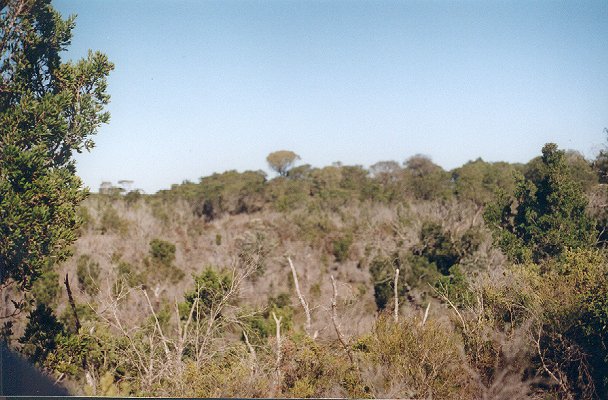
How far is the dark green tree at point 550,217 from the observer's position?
8070 millimetres

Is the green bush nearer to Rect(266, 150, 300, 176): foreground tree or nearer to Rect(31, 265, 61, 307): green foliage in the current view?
Rect(266, 150, 300, 176): foreground tree

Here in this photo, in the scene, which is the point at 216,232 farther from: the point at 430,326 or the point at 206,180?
the point at 430,326

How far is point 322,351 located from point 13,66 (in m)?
4.55

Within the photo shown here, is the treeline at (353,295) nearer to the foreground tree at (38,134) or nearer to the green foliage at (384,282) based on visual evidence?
the green foliage at (384,282)

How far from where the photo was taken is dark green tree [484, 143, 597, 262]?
318 inches

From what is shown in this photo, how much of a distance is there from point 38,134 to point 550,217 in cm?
771

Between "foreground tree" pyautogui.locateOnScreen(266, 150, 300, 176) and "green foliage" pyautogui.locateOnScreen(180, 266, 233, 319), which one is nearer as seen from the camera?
"green foliage" pyautogui.locateOnScreen(180, 266, 233, 319)

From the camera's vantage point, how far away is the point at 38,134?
17.0ft

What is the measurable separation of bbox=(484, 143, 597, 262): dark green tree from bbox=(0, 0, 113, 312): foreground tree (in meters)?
6.87

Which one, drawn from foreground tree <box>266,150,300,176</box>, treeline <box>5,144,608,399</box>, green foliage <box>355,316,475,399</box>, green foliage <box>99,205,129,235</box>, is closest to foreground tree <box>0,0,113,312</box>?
treeline <box>5,144,608,399</box>

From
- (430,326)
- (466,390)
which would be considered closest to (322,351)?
(430,326)

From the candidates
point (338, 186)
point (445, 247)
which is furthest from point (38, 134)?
point (338, 186)

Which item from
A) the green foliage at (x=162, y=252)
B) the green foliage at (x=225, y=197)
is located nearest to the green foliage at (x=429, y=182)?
the green foliage at (x=225, y=197)

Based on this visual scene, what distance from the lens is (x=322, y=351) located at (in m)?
5.24
